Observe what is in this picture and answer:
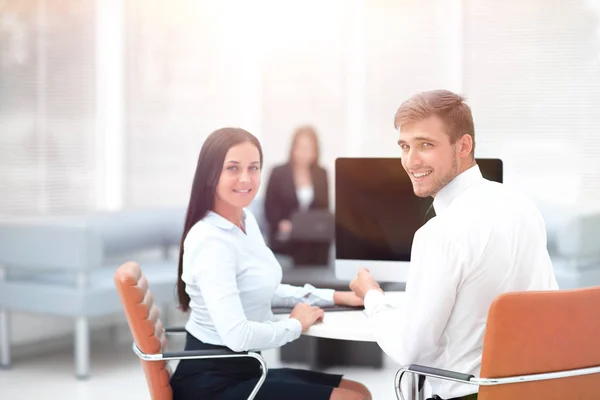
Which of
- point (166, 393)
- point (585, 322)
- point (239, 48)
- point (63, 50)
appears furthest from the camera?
point (239, 48)

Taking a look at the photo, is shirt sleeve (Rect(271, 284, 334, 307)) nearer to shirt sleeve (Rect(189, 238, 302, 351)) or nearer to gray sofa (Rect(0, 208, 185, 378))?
shirt sleeve (Rect(189, 238, 302, 351))

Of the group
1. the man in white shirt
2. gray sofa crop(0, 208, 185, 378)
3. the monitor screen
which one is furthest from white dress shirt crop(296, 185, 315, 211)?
the man in white shirt

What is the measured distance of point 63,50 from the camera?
6.39m

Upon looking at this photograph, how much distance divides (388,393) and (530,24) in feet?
11.5

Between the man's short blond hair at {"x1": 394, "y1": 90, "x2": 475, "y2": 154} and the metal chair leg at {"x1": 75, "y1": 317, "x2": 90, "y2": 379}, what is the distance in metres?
3.39

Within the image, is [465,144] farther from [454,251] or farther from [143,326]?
[143,326]

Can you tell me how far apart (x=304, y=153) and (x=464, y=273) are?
5021mm

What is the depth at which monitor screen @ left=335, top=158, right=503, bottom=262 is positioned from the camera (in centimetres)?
331

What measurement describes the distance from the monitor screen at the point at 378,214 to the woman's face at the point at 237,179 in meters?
0.63

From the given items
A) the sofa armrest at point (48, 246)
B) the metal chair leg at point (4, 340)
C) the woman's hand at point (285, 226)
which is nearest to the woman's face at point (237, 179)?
the sofa armrest at point (48, 246)

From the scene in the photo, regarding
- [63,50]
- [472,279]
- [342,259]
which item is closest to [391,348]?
[472,279]

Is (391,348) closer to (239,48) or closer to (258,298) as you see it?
(258,298)

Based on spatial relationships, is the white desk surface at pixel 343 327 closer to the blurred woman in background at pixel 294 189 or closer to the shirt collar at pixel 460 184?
the shirt collar at pixel 460 184

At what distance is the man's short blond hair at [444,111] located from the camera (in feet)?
7.45
